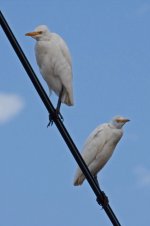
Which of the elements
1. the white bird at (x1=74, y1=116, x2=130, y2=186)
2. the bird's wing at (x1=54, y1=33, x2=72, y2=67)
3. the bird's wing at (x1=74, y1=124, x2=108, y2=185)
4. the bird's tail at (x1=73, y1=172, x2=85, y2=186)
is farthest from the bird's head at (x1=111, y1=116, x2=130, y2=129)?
the bird's wing at (x1=54, y1=33, x2=72, y2=67)

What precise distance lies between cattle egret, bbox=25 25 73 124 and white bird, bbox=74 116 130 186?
5.53 ft

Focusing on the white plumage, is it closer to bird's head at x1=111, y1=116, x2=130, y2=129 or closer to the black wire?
bird's head at x1=111, y1=116, x2=130, y2=129

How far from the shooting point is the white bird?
10.1m

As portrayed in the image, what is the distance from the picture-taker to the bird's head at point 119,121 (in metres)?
10.2

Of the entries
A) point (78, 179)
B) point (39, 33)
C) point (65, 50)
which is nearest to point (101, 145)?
point (78, 179)

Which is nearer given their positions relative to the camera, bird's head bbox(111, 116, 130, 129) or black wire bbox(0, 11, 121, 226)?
black wire bbox(0, 11, 121, 226)

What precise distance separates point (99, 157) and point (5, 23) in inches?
211

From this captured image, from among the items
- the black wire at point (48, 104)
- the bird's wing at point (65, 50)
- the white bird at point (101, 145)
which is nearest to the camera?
the black wire at point (48, 104)

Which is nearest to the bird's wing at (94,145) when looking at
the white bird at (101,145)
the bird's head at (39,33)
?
the white bird at (101,145)

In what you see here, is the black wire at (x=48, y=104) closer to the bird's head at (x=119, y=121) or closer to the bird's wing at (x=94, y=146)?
the bird's wing at (x=94, y=146)

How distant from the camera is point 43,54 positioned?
28.8ft

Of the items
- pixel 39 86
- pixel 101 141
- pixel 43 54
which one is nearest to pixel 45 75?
pixel 43 54

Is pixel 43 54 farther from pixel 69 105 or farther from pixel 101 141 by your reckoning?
pixel 101 141

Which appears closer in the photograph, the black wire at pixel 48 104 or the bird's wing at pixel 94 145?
the black wire at pixel 48 104
